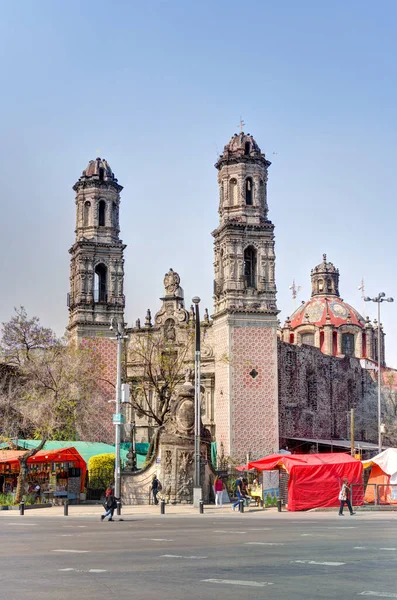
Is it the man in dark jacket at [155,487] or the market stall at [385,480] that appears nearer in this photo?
the market stall at [385,480]

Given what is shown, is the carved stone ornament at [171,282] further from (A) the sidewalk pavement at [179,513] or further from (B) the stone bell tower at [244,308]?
(A) the sidewalk pavement at [179,513]

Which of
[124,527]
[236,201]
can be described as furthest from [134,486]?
[236,201]

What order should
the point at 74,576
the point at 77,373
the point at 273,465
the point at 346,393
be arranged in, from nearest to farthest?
the point at 74,576 → the point at 273,465 → the point at 77,373 → the point at 346,393

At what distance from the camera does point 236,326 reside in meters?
50.9

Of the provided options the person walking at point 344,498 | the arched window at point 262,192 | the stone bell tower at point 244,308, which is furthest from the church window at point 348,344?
the person walking at point 344,498

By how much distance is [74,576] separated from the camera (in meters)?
13.2

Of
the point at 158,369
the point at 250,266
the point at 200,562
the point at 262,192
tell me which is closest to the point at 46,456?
the point at 158,369

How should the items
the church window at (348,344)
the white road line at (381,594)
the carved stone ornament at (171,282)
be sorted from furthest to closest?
the church window at (348,344) < the carved stone ornament at (171,282) < the white road line at (381,594)

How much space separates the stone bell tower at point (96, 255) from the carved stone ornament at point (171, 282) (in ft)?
16.8

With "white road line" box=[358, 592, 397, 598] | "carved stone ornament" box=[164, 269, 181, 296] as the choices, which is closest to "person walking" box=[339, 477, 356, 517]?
"white road line" box=[358, 592, 397, 598]

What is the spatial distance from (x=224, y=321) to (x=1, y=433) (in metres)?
13.6

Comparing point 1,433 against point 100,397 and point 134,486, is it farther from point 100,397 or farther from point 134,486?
point 134,486

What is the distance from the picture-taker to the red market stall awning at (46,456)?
41000mm

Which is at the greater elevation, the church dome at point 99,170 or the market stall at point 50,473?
the church dome at point 99,170
